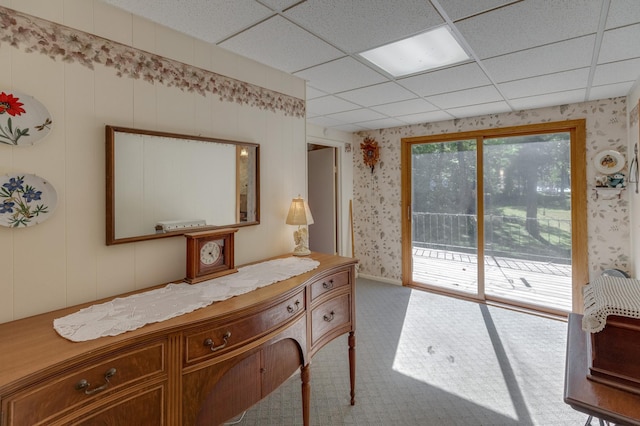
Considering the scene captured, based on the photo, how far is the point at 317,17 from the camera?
1.61m

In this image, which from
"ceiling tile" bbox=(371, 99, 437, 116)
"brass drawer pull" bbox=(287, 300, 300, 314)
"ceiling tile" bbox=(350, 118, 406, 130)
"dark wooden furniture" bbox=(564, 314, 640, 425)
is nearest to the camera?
"dark wooden furniture" bbox=(564, 314, 640, 425)

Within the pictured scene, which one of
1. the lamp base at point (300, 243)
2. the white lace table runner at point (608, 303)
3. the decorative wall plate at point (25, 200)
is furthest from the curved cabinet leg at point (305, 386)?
the decorative wall plate at point (25, 200)

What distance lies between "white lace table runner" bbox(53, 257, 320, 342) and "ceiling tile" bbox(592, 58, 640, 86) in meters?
2.63

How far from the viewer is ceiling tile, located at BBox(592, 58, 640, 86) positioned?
2.22 metres

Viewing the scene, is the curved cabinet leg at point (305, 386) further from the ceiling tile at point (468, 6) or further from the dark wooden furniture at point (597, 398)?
the ceiling tile at point (468, 6)

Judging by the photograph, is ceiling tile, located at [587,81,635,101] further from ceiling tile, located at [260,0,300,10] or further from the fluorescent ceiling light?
ceiling tile, located at [260,0,300,10]

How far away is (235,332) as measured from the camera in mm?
1336

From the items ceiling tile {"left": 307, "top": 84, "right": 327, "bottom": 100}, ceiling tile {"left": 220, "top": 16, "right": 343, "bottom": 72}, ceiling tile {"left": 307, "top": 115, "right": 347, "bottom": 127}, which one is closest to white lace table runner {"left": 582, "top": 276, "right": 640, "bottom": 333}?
ceiling tile {"left": 220, "top": 16, "right": 343, "bottom": 72}

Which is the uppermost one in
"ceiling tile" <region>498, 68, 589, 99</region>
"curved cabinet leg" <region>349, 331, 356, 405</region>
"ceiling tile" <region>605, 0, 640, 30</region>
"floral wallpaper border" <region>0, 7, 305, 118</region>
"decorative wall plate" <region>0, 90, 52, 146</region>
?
"ceiling tile" <region>498, 68, 589, 99</region>

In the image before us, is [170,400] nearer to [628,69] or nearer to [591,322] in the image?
[591,322]

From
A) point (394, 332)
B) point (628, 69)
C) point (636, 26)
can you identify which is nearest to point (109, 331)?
point (394, 332)

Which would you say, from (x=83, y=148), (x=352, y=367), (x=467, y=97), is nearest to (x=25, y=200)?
(x=83, y=148)

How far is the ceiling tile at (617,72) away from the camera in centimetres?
222

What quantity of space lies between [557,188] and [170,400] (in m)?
4.15
